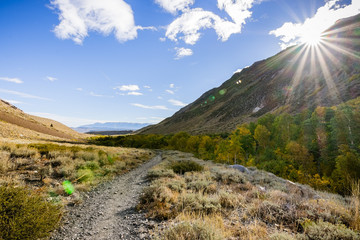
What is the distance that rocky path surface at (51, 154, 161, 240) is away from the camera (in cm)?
492

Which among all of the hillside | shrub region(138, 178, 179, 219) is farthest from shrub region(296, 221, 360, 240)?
the hillside

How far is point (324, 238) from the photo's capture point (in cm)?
391

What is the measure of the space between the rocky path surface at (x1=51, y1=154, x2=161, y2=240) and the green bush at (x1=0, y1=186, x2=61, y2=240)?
2.04ft

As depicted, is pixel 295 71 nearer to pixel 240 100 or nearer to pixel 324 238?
pixel 240 100

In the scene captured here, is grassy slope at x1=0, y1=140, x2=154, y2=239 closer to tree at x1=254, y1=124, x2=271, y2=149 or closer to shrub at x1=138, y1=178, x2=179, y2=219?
shrub at x1=138, y1=178, x2=179, y2=219

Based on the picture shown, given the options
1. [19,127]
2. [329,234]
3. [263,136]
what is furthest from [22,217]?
[19,127]

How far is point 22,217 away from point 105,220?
8.18 feet

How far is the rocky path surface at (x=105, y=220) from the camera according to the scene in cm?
492

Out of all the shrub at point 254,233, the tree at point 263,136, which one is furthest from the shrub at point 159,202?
the tree at point 263,136

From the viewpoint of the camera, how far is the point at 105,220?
5.91 m

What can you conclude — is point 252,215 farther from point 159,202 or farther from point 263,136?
point 263,136

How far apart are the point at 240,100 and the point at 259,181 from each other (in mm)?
140315

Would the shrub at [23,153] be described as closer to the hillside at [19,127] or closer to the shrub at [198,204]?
the shrub at [198,204]

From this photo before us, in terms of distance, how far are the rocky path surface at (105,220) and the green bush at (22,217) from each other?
622 mm
